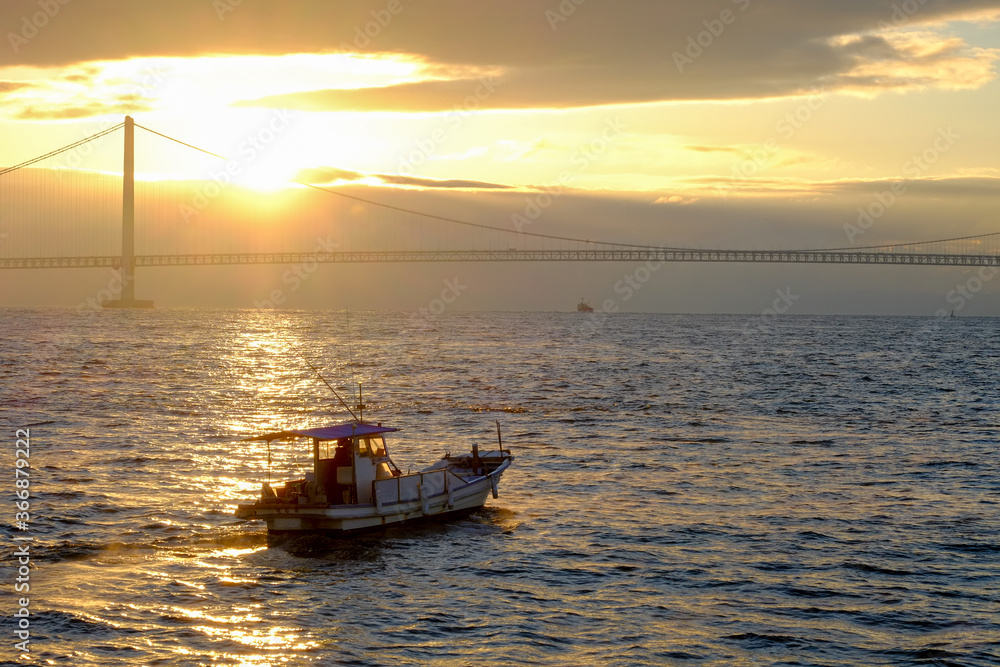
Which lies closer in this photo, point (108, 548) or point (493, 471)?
point (108, 548)

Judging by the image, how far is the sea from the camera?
52.4 ft

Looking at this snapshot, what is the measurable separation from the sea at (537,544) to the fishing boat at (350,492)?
414 millimetres

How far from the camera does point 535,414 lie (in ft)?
154

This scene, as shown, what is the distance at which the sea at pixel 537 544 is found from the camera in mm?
15977

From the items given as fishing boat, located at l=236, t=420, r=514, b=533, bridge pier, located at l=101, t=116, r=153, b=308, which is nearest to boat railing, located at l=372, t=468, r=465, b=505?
fishing boat, located at l=236, t=420, r=514, b=533

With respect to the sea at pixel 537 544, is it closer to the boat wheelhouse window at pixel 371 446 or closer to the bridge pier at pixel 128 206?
the boat wheelhouse window at pixel 371 446

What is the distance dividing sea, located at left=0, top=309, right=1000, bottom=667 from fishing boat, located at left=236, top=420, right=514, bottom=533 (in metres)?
0.41

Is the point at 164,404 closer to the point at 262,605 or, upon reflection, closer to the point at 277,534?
the point at 277,534

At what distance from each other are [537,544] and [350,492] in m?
4.28

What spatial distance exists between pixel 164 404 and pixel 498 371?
29494mm

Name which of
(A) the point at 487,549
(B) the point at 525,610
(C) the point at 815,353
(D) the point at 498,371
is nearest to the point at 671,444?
(A) the point at 487,549

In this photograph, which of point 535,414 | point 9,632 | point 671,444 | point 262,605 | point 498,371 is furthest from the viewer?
point 498,371

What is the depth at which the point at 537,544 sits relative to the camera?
22.1 m

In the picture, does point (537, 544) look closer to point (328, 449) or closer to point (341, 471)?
point (341, 471)
